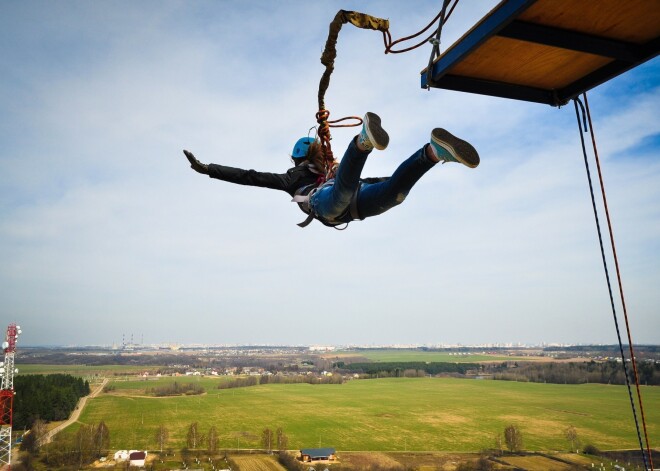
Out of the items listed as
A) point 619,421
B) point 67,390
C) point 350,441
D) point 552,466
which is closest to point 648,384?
point 619,421

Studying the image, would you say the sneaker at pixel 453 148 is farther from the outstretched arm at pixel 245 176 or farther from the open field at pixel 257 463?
the open field at pixel 257 463

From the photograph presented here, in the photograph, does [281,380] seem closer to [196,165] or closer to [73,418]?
[73,418]

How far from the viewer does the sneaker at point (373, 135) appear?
4320 mm

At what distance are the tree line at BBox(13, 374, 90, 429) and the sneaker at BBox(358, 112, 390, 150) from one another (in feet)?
218

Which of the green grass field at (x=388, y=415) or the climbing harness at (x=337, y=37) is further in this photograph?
the green grass field at (x=388, y=415)

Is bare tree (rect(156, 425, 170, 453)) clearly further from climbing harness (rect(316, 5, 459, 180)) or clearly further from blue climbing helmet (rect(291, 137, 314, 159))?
climbing harness (rect(316, 5, 459, 180))

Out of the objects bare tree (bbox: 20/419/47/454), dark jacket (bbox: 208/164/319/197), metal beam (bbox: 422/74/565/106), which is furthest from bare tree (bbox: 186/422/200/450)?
metal beam (bbox: 422/74/565/106)

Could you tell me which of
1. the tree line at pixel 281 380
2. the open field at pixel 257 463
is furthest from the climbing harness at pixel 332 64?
the tree line at pixel 281 380

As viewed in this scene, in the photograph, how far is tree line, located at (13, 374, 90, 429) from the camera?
54844 mm

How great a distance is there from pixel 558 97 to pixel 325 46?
2.43 meters

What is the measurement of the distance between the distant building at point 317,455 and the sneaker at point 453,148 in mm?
46116

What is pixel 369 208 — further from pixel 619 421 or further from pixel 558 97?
pixel 619 421

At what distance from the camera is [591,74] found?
3.87m

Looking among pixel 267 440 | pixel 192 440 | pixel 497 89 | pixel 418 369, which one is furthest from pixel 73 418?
pixel 418 369
